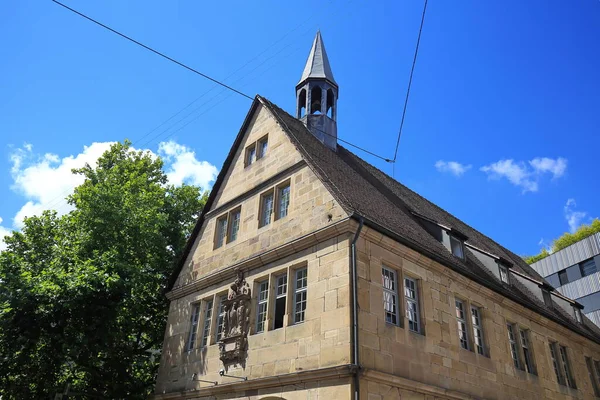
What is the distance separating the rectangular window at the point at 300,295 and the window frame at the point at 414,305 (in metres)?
2.53

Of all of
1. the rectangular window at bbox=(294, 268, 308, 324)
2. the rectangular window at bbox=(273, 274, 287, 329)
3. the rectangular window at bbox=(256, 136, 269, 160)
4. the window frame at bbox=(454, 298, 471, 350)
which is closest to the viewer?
the rectangular window at bbox=(294, 268, 308, 324)

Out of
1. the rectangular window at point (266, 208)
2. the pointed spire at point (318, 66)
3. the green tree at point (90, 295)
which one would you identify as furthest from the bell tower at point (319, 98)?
the green tree at point (90, 295)

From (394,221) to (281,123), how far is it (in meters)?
5.23

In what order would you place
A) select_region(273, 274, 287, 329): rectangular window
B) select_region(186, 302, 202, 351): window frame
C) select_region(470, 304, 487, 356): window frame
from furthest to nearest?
select_region(186, 302, 202, 351): window frame, select_region(470, 304, 487, 356): window frame, select_region(273, 274, 287, 329): rectangular window

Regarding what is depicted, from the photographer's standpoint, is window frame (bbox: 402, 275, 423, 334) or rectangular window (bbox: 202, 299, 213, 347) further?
rectangular window (bbox: 202, 299, 213, 347)

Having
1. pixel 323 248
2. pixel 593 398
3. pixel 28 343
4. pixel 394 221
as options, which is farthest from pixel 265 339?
pixel 593 398

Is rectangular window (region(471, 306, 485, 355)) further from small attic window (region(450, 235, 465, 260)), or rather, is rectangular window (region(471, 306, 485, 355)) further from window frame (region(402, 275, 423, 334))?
window frame (region(402, 275, 423, 334))

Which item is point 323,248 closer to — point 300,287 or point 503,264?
point 300,287

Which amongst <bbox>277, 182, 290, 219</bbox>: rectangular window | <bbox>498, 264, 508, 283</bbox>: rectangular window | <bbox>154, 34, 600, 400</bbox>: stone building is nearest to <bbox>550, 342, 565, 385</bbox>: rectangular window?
<bbox>154, 34, 600, 400</bbox>: stone building

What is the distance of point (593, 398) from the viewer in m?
18.1

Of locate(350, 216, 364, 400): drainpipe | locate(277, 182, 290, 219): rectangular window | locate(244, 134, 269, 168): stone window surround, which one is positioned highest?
locate(244, 134, 269, 168): stone window surround

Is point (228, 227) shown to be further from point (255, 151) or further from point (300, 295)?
point (300, 295)

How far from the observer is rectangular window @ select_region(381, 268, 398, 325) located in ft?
37.9

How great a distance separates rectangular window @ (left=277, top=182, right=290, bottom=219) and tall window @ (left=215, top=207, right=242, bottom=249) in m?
1.90
